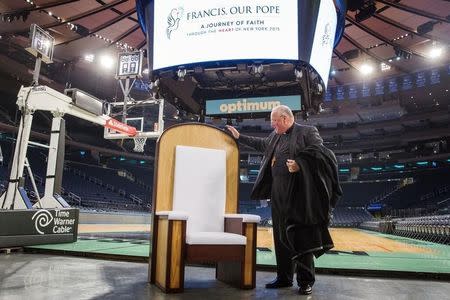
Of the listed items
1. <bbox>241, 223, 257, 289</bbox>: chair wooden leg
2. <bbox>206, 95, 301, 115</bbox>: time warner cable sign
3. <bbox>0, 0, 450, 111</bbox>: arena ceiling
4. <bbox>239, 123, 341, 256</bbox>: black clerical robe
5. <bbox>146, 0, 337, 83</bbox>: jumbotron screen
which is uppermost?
<bbox>0, 0, 450, 111</bbox>: arena ceiling

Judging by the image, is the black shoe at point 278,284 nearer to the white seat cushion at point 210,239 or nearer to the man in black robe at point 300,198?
the man in black robe at point 300,198

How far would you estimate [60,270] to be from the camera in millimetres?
3072

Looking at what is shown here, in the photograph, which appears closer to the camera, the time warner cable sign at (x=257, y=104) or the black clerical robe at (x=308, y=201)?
the black clerical robe at (x=308, y=201)

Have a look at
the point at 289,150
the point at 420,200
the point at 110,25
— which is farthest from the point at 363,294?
the point at 420,200

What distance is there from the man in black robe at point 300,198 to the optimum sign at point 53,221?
10.6 ft

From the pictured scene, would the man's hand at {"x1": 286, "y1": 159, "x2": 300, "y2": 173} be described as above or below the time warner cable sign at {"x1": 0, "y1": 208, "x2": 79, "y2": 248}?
above

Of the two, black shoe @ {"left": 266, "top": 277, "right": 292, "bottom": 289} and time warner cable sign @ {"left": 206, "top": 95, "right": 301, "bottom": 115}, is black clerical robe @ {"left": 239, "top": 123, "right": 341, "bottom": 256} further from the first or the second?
time warner cable sign @ {"left": 206, "top": 95, "right": 301, "bottom": 115}

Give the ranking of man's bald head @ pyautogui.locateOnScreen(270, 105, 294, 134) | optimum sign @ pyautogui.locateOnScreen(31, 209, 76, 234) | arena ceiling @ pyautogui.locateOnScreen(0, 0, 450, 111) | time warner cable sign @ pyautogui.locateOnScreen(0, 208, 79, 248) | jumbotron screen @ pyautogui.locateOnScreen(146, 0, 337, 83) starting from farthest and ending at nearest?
1. arena ceiling @ pyautogui.locateOnScreen(0, 0, 450, 111)
2. jumbotron screen @ pyautogui.locateOnScreen(146, 0, 337, 83)
3. optimum sign @ pyautogui.locateOnScreen(31, 209, 76, 234)
4. time warner cable sign @ pyautogui.locateOnScreen(0, 208, 79, 248)
5. man's bald head @ pyautogui.locateOnScreen(270, 105, 294, 134)

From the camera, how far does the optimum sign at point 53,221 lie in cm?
450

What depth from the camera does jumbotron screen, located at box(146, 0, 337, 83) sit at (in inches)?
181

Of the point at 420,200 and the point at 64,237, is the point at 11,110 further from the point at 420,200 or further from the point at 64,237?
the point at 420,200

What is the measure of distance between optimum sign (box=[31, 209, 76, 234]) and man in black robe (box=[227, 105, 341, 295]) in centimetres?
324

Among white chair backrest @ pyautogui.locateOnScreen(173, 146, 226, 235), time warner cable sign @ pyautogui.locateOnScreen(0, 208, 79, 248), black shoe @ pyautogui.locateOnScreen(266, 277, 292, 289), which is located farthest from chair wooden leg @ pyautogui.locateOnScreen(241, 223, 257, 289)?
time warner cable sign @ pyautogui.locateOnScreen(0, 208, 79, 248)

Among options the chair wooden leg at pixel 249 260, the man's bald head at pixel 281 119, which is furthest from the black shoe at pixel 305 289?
the man's bald head at pixel 281 119
